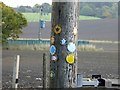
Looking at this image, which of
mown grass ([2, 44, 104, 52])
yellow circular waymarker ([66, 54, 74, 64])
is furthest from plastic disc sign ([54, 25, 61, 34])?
mown grass ([2, 44, 104, 52])

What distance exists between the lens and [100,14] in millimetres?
26281

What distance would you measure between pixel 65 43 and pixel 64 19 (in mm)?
343

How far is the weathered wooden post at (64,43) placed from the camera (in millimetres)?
5074

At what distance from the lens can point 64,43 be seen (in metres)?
A: 5.15

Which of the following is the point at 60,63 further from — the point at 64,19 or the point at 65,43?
the point at 64,19

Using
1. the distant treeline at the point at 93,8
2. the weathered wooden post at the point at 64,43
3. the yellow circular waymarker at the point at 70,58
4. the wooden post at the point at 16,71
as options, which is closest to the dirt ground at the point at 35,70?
the distant treeline at the point at 93,8

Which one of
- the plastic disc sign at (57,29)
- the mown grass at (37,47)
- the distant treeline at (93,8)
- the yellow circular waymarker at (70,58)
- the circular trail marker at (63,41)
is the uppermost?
the distant treeline at (93,8)

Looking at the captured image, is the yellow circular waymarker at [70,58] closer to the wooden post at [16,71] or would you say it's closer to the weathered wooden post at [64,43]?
the weathered wooden post at [64,43]

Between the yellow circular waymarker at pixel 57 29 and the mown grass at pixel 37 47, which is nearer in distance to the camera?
the yellow circular waymarker at pixel 57 29

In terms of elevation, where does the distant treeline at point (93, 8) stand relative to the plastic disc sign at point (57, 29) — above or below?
above

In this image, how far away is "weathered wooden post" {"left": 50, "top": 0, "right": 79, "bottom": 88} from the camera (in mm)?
5074

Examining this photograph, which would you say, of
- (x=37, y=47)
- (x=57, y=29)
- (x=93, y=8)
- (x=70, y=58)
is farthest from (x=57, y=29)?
(x=37, y=47)

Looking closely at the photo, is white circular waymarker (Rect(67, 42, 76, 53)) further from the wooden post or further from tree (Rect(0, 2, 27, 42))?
tree (Rect(0, 2, 27, 42))

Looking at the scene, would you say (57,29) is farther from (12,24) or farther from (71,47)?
(12,24)
